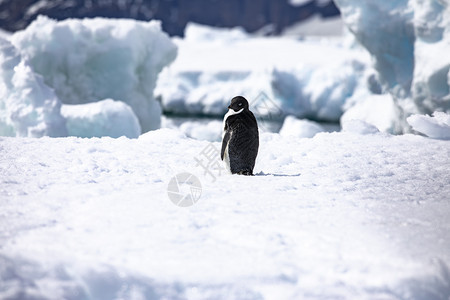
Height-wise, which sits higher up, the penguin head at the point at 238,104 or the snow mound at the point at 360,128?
the penguin head at the point at 238,104

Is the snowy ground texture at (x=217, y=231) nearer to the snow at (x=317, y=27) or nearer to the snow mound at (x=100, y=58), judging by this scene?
the snow mound at (x=100, y=58)

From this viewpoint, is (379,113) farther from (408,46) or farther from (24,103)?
(24,103)

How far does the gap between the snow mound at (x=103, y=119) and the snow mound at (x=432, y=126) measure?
377cm

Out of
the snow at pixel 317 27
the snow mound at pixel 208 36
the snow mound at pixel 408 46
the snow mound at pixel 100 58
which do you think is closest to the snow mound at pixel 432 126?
the snow mound at pixel 408 46

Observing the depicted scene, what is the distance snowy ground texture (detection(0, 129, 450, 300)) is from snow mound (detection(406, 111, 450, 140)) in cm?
77

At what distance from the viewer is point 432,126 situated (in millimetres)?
4078

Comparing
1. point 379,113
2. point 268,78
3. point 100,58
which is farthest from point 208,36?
point 100,58

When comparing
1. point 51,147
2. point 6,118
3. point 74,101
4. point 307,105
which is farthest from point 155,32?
point 307,105

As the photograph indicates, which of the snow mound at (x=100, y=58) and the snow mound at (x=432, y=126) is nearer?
the snow mound at (x=432, y=126)

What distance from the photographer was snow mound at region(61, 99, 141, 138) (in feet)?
20.6

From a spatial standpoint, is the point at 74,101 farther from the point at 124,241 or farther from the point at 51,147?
the point at 124,241

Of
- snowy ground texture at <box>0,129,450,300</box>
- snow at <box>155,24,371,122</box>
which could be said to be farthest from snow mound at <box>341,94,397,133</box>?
snowy ground texture at <box>0,129,450,300</box>

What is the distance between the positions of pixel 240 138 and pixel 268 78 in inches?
435

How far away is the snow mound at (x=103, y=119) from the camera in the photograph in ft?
20.6
